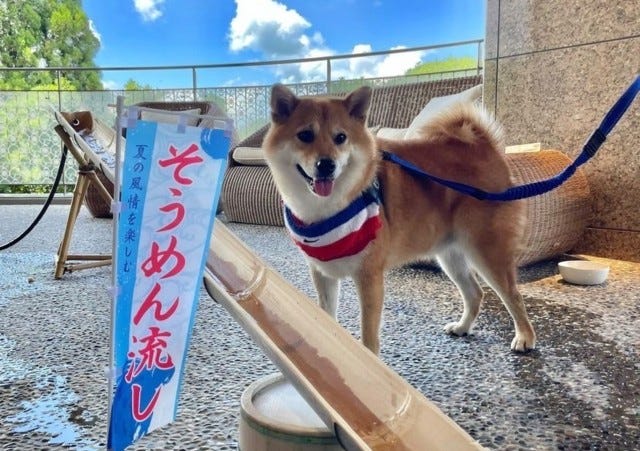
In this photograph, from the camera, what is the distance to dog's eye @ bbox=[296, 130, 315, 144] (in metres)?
1.18

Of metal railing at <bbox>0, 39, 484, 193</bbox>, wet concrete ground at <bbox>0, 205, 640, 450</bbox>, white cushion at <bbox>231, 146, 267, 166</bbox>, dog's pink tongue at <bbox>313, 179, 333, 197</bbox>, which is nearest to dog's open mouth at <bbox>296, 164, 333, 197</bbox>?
dog's pink tongue at <bbox>313, 179, 333, 197</bbox>

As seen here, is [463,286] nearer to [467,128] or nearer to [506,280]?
[506,280]

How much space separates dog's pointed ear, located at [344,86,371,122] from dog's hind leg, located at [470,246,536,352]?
467 millimetres

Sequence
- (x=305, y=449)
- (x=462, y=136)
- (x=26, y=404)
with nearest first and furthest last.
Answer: (x=305, y=449), (x=26, y=404), (x=462, y=136)

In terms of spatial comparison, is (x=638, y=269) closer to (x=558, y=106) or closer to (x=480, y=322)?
(x=558, y=106)

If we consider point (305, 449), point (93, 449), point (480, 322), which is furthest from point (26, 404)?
point (480, 322)

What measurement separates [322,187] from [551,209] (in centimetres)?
133

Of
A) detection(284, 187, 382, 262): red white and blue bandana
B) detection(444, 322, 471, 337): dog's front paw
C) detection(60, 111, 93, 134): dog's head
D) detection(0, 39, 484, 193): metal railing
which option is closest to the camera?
detection(284, 187, 382, 262): red white and blue bandana

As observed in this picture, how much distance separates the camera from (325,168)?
3.67 feet

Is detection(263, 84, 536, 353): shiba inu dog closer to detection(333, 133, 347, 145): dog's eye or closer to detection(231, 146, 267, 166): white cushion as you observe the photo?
detection(333, 133, 347, 145): dog's eye

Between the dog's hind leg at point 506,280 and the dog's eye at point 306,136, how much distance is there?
20.7 inches

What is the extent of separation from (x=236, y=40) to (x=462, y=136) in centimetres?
732

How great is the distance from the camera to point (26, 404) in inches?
38.7

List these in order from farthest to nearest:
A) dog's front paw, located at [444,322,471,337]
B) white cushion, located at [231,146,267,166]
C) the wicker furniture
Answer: white cushion, located at [231,146,267,166] < the wicker furniture < dog's front paw, located at [444,322,471,337]
